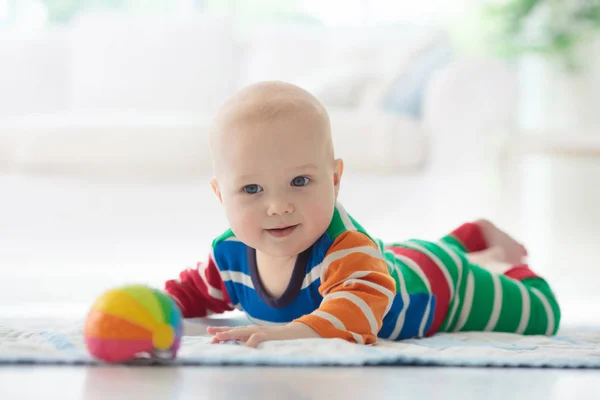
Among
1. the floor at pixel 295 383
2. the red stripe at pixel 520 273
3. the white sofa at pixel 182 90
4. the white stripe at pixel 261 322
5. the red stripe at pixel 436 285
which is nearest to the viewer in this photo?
the floor at pixel 295 383

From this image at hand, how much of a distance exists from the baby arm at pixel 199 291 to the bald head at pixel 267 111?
26 centimetres

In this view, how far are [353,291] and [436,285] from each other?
28 cm

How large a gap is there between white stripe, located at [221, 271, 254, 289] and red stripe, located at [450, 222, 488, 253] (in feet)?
1.57

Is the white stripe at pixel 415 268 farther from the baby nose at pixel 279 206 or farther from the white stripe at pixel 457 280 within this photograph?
the baby nose at pixel 279 206

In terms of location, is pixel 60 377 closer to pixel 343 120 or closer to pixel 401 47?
pixel 343 120

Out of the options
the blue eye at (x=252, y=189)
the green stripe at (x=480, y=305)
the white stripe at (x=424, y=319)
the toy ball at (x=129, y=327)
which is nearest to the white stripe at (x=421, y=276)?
the white stripe at (x=424, y=319)

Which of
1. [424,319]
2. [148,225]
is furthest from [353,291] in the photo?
[148,225]

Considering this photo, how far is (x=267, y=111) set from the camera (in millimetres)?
1058

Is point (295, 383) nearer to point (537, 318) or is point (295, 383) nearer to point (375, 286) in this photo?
point (375, 286)

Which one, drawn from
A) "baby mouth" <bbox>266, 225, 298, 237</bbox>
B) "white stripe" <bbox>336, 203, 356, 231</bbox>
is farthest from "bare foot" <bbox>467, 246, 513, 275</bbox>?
"baby mouth" <bbox>266, 225, 298, 237</bbox>

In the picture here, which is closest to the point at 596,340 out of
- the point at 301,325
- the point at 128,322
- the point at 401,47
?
the point at 301,325

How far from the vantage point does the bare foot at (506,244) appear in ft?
4.98

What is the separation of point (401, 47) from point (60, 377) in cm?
226

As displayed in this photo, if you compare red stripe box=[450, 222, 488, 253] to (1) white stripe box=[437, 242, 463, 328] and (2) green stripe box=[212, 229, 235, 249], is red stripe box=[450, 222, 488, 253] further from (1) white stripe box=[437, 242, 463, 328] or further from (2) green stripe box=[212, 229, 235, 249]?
(2) green stripe box=[212, 229, 235, 249]
